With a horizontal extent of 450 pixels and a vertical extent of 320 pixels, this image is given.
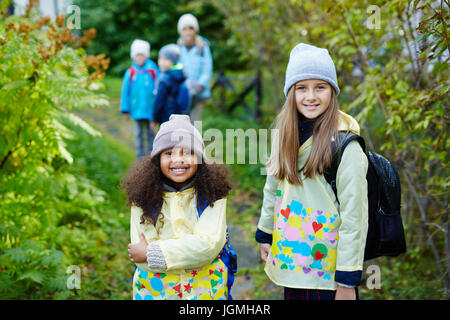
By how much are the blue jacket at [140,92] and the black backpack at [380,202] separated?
4.17 meters

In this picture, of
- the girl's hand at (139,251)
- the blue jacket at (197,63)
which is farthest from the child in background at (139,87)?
the girl's hand at (139,251)

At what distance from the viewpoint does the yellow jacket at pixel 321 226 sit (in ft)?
7.41

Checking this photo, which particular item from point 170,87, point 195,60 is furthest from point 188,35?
point 170,87

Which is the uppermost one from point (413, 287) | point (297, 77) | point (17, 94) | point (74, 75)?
point (74, 75)

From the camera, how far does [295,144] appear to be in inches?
98.0

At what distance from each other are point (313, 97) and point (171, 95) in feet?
12.1

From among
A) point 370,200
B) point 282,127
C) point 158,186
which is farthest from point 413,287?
point 158,186

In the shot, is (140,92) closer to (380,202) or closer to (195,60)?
(195,60)

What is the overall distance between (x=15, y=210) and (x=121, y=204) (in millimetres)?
2204

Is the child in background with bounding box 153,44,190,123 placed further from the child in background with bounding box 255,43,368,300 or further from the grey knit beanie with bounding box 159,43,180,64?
the child in background with bounding box 255,43,368,300

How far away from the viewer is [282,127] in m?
2.55

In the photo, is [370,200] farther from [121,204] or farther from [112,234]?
[121,204]

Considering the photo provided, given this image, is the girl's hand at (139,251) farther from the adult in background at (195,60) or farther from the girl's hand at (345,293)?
the adult in background at (195,60)

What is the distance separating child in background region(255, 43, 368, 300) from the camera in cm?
227
